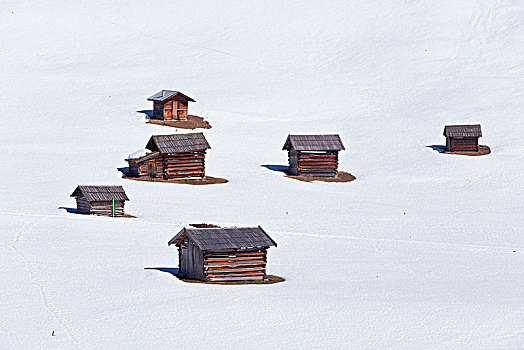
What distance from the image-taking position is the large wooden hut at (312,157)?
207 ft

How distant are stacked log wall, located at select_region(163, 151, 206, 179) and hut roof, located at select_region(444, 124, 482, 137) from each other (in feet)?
55.8

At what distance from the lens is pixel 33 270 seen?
35.9 metres

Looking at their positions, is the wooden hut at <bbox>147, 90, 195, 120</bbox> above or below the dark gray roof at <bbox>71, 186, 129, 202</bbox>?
above

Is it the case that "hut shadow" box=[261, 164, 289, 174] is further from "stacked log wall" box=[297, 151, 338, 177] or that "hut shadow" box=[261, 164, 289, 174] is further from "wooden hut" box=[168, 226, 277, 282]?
"wooden hut" box=[168, 226, 277, 282]

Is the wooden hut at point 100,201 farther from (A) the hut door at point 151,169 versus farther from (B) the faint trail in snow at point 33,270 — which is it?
(A) the hut door at point 151,169

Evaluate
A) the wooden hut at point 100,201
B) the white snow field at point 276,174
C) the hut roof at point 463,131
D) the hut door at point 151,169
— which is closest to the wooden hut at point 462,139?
the hut roof at point 463,131

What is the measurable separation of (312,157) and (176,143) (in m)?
8.13

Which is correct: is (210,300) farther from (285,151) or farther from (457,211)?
(285,151)

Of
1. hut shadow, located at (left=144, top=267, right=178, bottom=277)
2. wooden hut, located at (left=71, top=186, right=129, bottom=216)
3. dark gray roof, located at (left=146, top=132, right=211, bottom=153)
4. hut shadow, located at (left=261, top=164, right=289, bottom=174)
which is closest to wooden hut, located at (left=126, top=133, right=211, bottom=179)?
dark gray roof, located at (left=146, top=132, right=211, bottom=153)

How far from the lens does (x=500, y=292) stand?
116 feet

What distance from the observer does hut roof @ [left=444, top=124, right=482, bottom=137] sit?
68688 mm

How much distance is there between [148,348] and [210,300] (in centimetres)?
560

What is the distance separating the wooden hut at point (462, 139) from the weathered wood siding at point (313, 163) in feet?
30.0

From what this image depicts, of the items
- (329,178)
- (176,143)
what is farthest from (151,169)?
(329,178)
